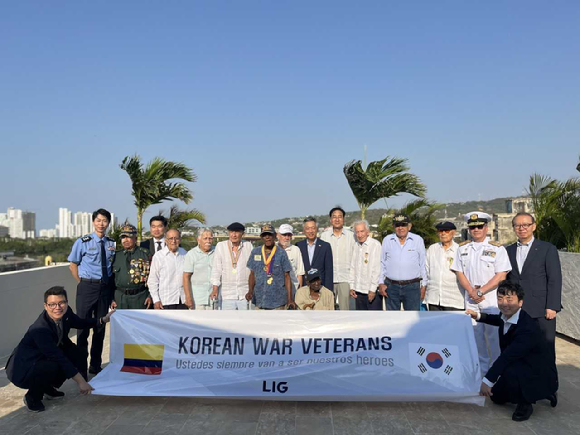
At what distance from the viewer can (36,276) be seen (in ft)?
24.1

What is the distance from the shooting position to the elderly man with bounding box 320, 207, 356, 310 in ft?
22.1

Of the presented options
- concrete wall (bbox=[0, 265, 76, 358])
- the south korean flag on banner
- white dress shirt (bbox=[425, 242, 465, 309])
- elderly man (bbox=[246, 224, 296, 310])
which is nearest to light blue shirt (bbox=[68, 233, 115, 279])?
concrete wall (bbox=[0, 265, 76, 358])

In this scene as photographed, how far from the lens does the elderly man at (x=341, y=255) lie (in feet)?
22.1

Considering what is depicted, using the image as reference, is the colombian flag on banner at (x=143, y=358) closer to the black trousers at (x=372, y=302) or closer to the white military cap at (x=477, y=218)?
the black trousers at (x=372, y=302)

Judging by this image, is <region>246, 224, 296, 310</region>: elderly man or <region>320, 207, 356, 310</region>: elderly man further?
<region>320, 207, 356, 310</region>: elderly man

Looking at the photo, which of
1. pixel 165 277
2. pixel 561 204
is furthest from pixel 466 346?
pixel 561 204

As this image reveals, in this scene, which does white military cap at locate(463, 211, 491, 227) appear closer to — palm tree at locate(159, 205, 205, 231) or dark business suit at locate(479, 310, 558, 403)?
dark business suit at locate(479, 310, 558, 403)

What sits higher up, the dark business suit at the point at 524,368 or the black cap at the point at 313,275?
the black cap at the point at 313,275

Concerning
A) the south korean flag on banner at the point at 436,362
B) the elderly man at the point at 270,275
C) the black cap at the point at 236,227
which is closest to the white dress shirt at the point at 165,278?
the black cap at the point at 236,227

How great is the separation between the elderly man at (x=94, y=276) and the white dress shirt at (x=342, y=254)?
3084 millimetres

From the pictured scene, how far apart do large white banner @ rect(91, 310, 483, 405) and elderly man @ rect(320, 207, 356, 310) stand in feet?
6.49

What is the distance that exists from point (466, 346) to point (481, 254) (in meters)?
1.27

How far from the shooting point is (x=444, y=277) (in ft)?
19.4

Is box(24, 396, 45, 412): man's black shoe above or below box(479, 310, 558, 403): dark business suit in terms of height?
below
